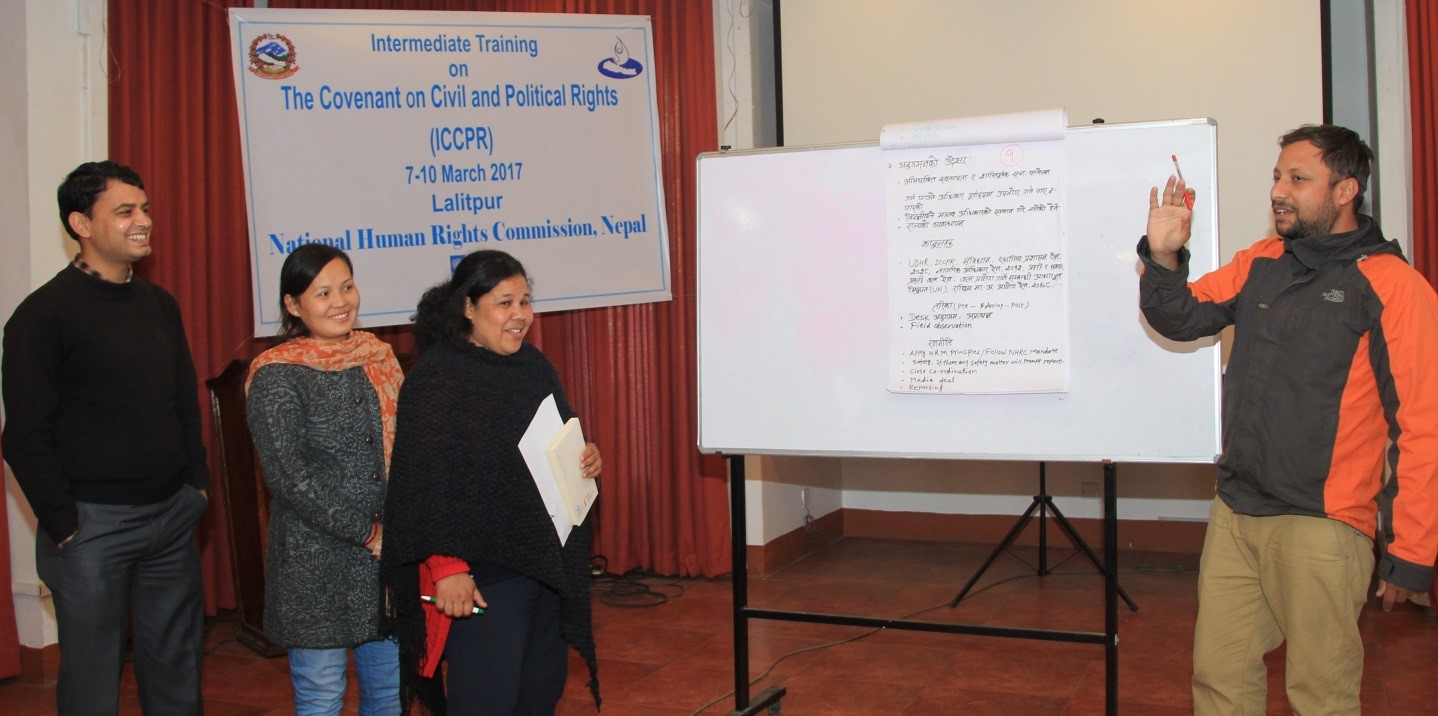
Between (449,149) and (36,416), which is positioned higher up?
(449,149)

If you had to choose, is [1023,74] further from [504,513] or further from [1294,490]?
[504,513]

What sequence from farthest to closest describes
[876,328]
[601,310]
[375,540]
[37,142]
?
[601,310] → [37,142] → [876,328] → [375,540]

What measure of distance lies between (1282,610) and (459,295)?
1795 millimetres

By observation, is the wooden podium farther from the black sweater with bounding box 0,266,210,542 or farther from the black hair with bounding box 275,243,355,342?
the black hair with bounding box 275,243,355,342

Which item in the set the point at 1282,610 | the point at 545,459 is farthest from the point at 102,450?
the point at 1282,610

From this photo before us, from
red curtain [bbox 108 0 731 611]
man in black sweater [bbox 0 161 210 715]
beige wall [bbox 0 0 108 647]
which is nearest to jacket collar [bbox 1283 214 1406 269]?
man in black sweater [bbox 0 161 210 715]

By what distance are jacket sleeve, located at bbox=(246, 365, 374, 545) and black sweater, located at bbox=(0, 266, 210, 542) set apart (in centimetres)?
46

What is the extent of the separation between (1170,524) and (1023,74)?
7.16 ft

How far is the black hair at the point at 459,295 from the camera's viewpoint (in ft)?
7.66

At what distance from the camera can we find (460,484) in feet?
7.34

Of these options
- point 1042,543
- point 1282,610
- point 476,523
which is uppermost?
point 476,523

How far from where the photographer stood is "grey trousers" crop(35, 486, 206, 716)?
2.56 meters

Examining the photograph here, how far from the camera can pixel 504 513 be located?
2270mm

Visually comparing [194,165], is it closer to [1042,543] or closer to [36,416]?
[36,416]
